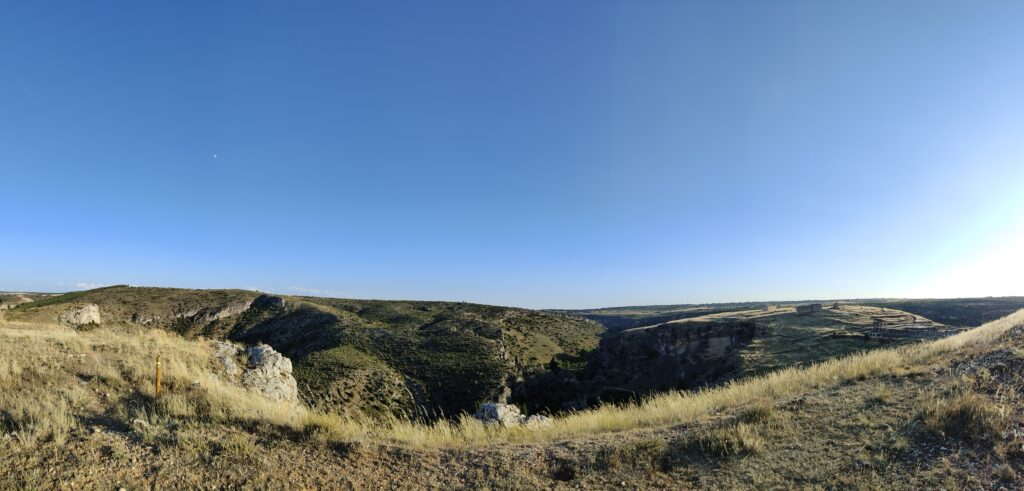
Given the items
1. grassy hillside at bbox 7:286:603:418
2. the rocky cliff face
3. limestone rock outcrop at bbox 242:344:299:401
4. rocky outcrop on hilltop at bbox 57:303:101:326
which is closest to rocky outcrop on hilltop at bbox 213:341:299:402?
limestone rock outcrop at bbox 242:344:299:401

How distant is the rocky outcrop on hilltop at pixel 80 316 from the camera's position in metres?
40.3

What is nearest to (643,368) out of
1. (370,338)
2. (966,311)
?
(370,338)

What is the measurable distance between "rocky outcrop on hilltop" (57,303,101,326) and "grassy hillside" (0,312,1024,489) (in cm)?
A: 4520

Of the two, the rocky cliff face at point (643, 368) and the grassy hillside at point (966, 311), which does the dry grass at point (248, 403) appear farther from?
the grassy hillside at point (966, 311)

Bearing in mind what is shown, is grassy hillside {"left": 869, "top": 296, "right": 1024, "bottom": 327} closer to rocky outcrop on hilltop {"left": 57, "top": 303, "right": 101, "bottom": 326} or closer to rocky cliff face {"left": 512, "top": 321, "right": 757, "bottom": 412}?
rocky cliff face {"left": 512, "top": 321, "right": 757, "bottom": 412}

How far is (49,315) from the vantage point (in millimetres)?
39844

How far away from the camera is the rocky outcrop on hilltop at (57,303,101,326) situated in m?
40.3

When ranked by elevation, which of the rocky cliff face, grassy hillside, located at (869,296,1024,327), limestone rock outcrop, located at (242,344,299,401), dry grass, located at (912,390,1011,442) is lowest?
the rocky cliff face

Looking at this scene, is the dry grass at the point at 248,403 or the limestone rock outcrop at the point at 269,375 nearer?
the dry grass at the point at 248,403

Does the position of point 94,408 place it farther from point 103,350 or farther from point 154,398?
point 103,350

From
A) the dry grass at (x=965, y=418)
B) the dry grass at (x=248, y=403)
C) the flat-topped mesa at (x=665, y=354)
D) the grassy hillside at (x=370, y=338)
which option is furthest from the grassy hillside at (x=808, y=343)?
the grassy hillside at (x=370, y=338)

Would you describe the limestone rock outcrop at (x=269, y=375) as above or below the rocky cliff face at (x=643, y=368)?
above

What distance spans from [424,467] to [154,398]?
19.6 feet

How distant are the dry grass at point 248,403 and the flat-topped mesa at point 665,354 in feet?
84.7
